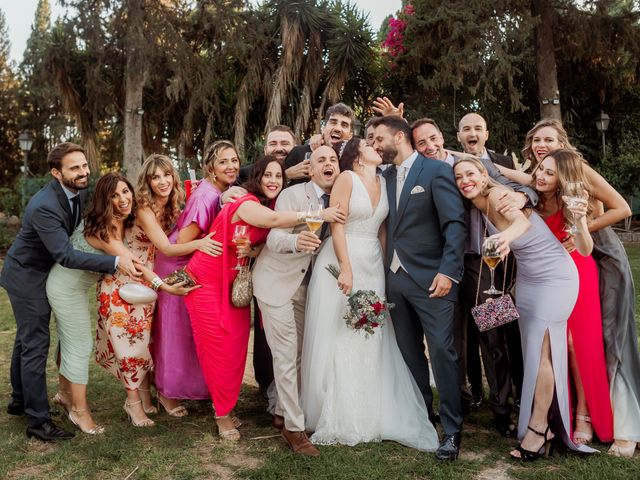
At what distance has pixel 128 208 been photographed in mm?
4539

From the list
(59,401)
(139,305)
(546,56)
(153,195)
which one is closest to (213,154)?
(153,195)

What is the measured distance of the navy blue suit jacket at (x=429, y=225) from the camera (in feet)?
13.0

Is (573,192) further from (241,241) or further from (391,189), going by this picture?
(241,241)

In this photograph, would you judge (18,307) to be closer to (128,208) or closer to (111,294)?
(111,294)

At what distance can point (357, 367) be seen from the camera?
422 centimetres

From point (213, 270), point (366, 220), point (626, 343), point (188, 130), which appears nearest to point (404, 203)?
point (366, 220)

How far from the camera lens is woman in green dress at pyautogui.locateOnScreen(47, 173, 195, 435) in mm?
4410

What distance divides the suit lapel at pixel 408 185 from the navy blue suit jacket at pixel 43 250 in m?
2.10

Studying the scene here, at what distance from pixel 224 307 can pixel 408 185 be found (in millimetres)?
1618

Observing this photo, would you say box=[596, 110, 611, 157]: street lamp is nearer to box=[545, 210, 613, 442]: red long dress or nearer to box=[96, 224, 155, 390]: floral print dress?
box=[545, 210, 613, 442]: red long dress

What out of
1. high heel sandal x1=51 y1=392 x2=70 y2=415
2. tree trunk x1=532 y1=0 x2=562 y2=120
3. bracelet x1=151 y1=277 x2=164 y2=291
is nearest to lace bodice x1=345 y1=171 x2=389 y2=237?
bracelet x1=151 y1=277 x2=164 y2=291

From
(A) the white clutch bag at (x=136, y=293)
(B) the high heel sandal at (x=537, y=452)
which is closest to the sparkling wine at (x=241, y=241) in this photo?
(A) the white clutch bag at (x=136, y=293)

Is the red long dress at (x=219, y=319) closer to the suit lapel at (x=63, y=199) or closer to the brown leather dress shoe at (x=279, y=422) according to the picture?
the brown leather dress shoe at (x=279, y=422)

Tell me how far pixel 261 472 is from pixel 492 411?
1.85 metres
